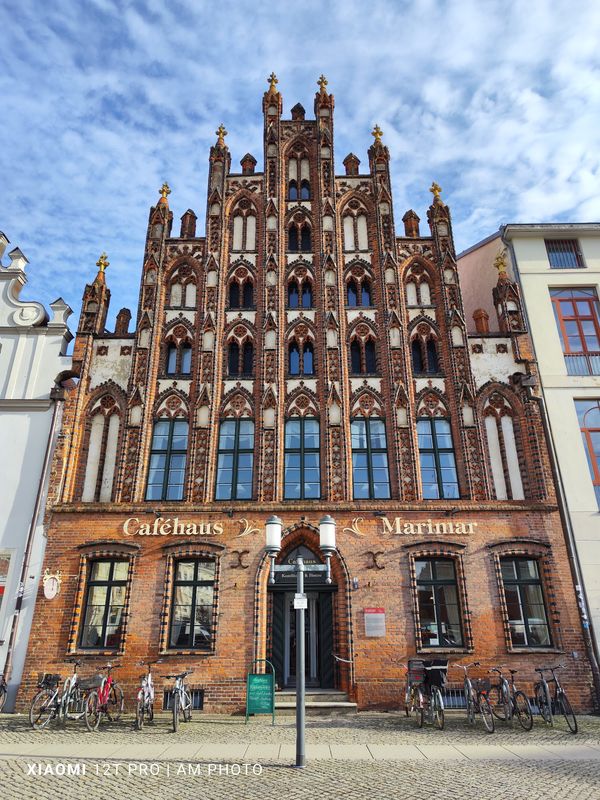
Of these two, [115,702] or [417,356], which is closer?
[115,702]

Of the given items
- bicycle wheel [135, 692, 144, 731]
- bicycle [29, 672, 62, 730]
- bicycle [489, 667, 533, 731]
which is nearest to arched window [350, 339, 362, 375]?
bicycle [489, 667, 533, 731]

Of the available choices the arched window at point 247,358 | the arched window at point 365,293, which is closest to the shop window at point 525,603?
the arched window at point 365,293

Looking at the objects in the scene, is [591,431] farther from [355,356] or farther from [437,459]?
[355,356]

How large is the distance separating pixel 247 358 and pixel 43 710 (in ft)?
35.0

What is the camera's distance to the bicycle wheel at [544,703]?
39.9 ft

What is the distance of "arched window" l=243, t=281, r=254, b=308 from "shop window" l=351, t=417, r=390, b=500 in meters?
5.35

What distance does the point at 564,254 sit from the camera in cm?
1930

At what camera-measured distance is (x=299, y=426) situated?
16.7m

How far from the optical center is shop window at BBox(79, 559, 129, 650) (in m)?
14.5

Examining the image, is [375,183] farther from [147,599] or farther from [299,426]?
[147,599]

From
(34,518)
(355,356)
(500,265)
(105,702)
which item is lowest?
(105,702)

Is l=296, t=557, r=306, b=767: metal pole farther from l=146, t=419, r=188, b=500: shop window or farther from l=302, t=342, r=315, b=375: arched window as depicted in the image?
l=302, t=342, r=315, b=375: arched window

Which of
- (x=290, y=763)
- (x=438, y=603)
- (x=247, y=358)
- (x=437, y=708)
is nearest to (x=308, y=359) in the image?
(x=247, y=358)

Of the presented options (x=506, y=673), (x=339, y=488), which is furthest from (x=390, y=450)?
(x=506, y=673)
